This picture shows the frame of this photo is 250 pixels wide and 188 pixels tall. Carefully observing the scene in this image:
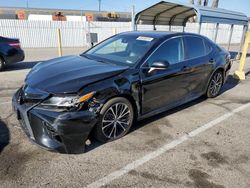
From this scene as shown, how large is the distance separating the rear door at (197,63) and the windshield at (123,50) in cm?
97

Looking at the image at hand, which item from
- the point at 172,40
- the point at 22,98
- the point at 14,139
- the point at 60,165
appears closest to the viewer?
the point at 60,165

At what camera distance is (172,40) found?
4.45 meters

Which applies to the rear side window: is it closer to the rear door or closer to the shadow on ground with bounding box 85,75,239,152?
the rear door

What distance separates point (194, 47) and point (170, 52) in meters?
0.91

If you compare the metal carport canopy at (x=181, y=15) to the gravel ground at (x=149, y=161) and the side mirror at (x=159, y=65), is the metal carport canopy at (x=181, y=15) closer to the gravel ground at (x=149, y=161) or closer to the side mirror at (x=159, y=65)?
the gravel ground at (x=149, y=161)

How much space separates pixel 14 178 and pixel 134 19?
34.3 feet

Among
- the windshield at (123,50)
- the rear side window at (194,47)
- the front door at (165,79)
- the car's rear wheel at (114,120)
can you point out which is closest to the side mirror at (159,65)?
the front door at (165,79)

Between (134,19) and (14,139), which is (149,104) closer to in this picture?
(14,139)

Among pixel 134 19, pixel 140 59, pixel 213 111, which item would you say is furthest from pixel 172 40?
pixel 134 19

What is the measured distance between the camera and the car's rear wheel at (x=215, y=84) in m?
5.72

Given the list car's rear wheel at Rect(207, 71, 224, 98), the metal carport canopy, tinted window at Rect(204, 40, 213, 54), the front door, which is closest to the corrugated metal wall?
the metal carport canopy

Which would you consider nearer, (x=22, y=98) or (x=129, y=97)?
(x=22, y=98)

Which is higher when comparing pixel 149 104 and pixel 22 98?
pixel 22 98

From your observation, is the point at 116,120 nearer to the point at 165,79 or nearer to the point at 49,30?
the point at 165,79
